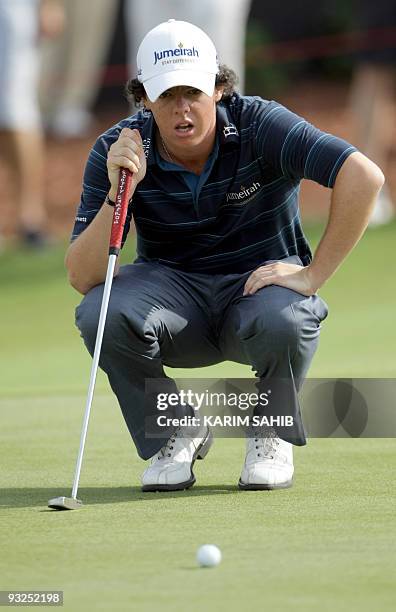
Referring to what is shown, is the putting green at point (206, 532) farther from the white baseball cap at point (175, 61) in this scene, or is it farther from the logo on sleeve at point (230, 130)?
the white baseball cap at point (175, 61)

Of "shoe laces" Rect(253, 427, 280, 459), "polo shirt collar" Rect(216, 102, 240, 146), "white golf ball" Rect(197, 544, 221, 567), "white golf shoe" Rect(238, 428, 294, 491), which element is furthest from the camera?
→ "polo shirt collar" Rect(216, 102, 240, 146)

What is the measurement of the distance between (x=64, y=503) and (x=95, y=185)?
127 centimetres

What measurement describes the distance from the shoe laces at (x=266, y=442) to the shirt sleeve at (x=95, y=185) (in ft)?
2.74

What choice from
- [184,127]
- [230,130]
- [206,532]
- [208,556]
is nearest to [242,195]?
[230,130]

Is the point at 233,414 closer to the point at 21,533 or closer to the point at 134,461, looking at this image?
the point at 134,461

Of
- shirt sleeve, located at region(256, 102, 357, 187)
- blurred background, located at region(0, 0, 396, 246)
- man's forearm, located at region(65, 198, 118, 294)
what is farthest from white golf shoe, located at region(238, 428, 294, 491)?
blurred background, located at region(0, 0, 396, 246)

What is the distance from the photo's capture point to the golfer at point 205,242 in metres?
5.52

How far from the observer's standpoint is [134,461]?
620cm

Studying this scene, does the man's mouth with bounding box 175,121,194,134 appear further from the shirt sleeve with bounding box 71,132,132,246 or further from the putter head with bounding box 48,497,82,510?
the putter head with bounding box 48,497,82,510

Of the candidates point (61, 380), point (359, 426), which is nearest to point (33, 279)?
point (61, 380)

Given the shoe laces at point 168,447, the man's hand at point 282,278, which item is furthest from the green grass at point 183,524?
the man's hand at point 282,278

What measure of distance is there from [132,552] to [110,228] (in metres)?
1.54

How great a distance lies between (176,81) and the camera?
5.48m

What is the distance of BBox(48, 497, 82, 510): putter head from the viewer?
509cm
